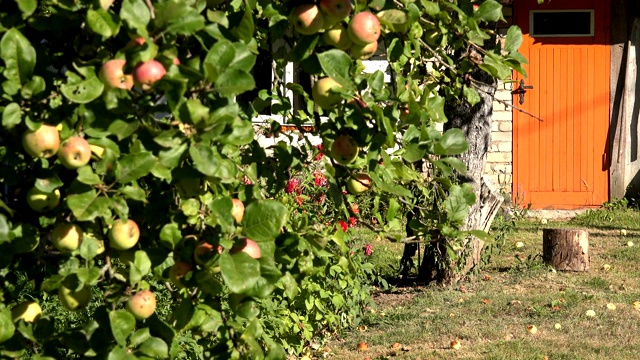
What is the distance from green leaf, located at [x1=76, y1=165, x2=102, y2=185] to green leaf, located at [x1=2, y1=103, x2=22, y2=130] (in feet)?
0.49

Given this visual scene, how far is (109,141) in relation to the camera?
171 cm

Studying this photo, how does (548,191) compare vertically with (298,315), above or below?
below

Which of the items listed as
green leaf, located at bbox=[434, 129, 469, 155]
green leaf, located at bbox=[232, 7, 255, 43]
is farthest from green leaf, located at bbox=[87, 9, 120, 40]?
green leaf, located at bbox=[434, 129, 469, 155]

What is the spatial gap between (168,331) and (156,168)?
39cm

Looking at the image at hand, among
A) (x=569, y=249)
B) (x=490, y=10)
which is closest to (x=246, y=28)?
(x=490, y=10)

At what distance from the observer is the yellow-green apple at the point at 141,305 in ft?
5.90

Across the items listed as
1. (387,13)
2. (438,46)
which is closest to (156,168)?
(387,13)

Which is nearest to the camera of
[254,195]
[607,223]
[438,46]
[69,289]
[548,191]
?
[69,289]

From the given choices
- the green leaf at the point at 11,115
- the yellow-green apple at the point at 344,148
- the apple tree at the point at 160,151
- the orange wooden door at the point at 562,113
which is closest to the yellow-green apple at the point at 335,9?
the apple tree at the point at 160,151

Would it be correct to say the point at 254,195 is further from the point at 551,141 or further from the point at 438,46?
the point at 551,141

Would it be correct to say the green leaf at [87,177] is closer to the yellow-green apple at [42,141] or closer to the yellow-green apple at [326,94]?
the yellow-green apple at [42,141]

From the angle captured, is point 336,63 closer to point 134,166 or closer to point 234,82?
point 234,82

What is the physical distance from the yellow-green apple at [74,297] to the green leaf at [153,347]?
158mm

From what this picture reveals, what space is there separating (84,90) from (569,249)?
21.2 ft
